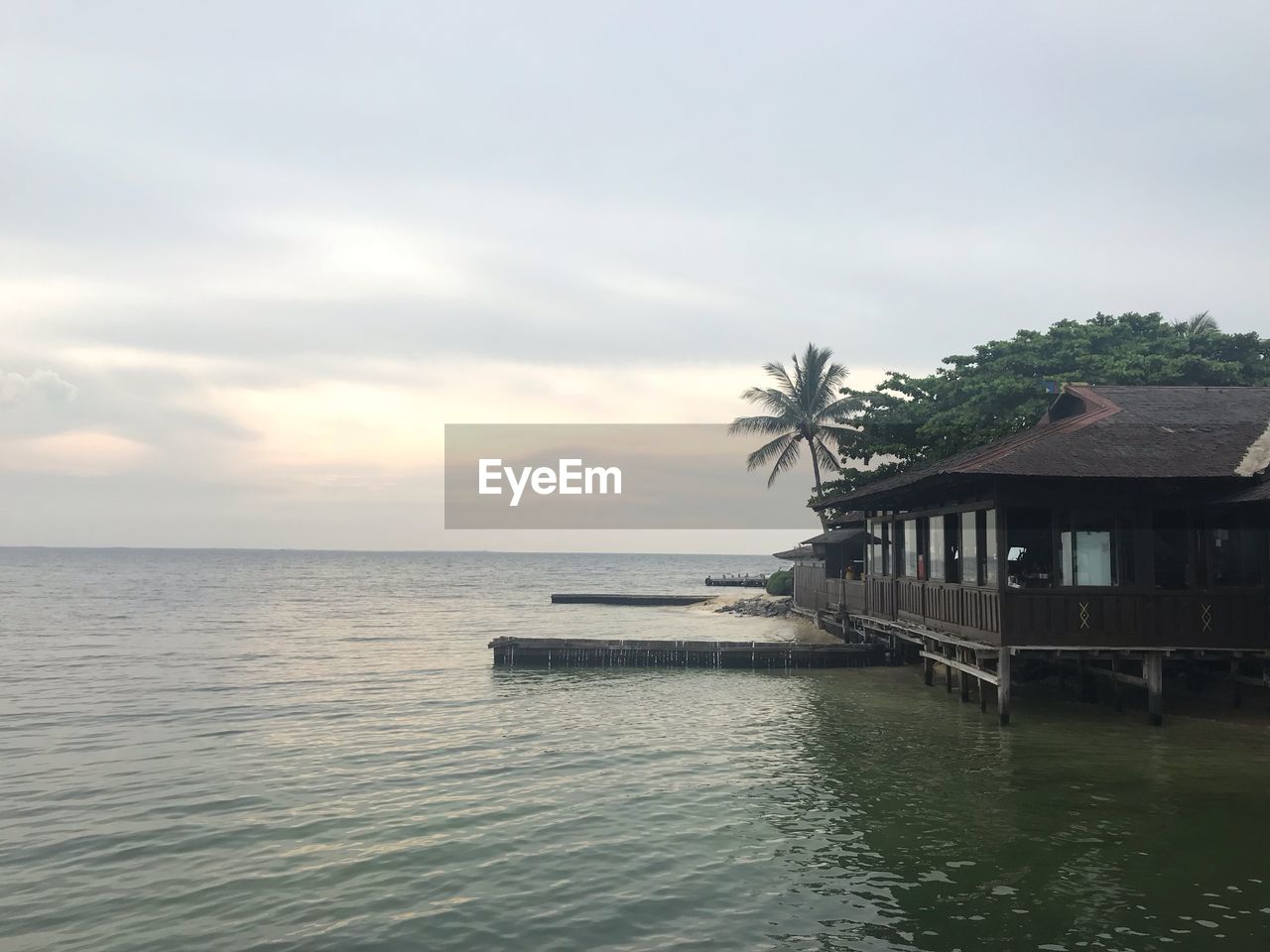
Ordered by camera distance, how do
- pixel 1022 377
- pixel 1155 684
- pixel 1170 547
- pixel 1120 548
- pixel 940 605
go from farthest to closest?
1. pixel 1022 377
2. pixel 940 605
3. pixel 1170 547
4. pixel 1120 548
5. pixel 1155 684

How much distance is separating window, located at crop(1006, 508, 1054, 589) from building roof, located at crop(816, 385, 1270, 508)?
1344 millimetres

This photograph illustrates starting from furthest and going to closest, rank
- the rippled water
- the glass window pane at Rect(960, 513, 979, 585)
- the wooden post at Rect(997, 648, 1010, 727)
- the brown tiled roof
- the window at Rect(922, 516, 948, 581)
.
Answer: the window at Rect(922, 516, 948, 581) < the glass window pane at Rect(960, 513, 979, 585) < the wooden post at Rect(997, 648, 1010, 727) < the brown tiled roof < the rippled water

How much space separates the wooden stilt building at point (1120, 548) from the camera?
657 inches

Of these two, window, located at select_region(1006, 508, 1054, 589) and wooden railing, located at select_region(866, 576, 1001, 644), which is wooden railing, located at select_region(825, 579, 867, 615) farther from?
window, located at select_region(1006, 508, 1054, 589)

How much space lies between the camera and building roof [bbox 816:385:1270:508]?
1664 centimetres

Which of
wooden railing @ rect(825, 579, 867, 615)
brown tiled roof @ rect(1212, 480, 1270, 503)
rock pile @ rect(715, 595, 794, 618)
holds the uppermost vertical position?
brown tiled roof @ rect(1212, 480, 1270, 503)

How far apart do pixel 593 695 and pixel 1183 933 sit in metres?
15.7

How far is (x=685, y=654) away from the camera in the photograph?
2758cm

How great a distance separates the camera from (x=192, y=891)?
10.0 m

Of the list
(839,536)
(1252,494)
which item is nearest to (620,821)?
(1252,494)

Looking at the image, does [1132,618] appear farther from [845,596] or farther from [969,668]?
[845,596]

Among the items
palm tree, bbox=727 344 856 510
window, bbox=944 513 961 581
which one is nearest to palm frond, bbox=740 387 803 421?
palm tree, bbox=727 344 856 510

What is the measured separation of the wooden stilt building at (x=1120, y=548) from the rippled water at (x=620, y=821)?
1689 millimetres

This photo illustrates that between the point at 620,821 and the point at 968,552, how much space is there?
411 inches
